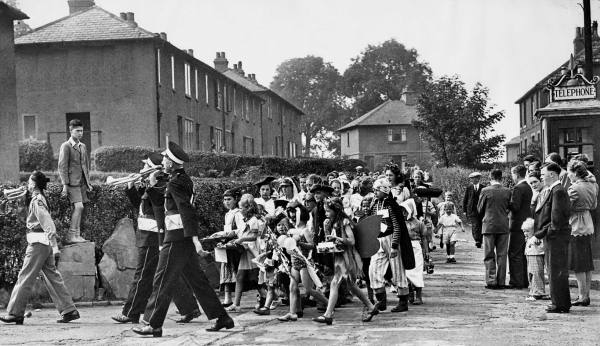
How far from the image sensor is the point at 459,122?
41969mm

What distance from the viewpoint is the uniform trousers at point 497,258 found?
45.8 ft

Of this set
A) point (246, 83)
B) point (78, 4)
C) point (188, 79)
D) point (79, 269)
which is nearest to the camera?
point (79, 269)

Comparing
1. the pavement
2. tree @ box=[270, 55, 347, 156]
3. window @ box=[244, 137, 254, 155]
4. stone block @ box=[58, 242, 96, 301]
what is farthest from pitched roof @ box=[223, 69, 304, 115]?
the pavement

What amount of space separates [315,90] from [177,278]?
81.9 metres

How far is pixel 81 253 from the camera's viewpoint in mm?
12500

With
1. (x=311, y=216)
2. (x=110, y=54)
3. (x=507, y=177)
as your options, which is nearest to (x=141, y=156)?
(x=110, y=54)

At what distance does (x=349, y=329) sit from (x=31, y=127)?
27.6 m

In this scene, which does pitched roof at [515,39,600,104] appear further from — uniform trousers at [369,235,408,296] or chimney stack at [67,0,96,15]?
uniform trousers at [369,235,408,296]

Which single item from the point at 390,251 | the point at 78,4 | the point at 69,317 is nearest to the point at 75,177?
the point at 69,317

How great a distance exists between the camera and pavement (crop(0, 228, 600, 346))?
895cm

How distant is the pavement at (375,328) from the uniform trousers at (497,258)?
126cm

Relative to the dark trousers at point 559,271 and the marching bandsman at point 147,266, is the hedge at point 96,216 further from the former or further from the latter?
the dark trousers at point 559,271

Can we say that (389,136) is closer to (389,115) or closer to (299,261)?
(389,115)

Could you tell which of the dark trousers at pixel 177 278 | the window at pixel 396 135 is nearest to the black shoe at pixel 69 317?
the dark trousers at pixel 177 278
